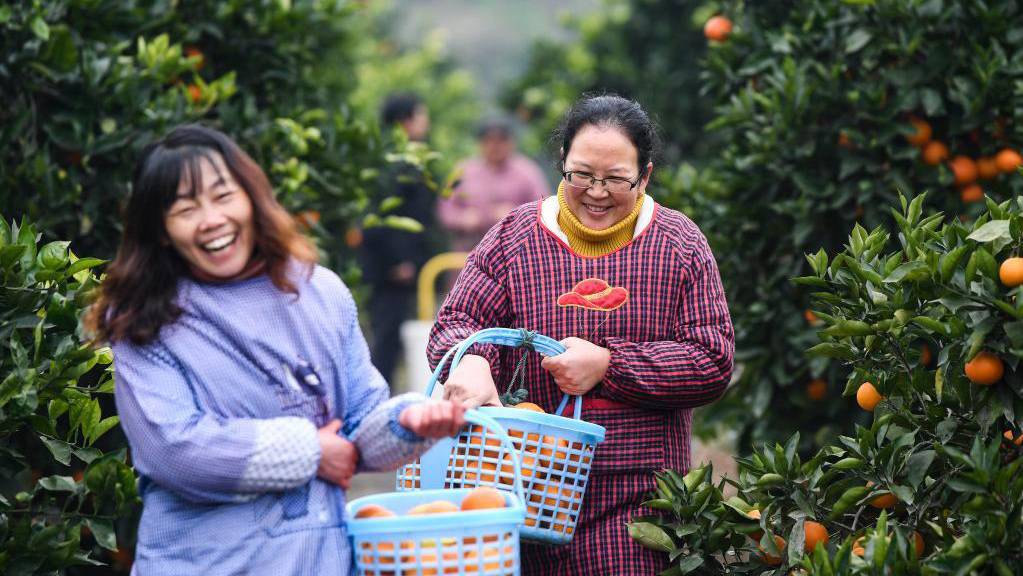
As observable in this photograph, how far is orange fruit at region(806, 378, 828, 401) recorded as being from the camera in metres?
5.24

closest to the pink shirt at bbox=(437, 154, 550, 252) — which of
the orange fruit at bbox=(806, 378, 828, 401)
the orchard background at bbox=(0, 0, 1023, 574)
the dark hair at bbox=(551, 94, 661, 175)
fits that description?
the orchard background at bbox=(0, 0, 1023, 574)

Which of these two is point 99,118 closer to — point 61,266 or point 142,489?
point 61,266

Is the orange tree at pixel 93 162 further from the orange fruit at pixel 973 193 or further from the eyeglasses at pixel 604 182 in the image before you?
the orange fruit at pixel 973 193

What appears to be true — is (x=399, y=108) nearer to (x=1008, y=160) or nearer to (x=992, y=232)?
(x=1008, y=160)

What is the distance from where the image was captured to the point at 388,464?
2.68 m

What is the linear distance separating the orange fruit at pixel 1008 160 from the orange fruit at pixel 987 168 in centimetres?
3

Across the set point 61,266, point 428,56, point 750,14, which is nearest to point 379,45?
point 428,56

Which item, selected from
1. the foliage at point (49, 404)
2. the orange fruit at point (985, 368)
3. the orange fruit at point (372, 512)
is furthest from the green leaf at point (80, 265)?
the orange fruit at point (985, 368)

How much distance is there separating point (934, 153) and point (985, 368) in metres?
2.20

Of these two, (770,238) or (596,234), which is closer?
(596,234)

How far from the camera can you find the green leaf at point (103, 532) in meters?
3.14

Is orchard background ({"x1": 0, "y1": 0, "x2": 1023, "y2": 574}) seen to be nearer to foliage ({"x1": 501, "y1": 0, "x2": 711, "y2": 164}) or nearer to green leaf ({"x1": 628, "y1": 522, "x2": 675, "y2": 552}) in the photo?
green leaf ({"x1": 628, "y1": 522, "x2": 675, "y2": 552})

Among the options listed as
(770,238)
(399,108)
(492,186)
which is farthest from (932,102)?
(492,186)

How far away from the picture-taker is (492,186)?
966 cm
